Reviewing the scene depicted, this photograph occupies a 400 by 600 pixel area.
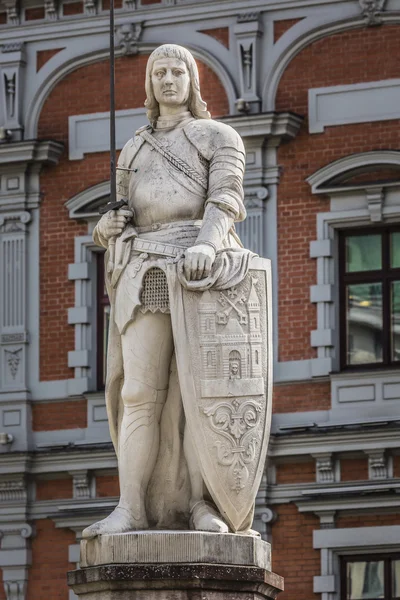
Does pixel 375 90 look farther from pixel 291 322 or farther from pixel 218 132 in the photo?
pixel 218 132

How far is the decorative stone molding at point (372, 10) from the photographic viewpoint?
1073 inches

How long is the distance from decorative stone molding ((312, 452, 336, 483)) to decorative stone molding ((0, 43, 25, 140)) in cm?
499

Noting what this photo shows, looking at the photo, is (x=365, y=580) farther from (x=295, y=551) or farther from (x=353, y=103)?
(x=353, y=103)

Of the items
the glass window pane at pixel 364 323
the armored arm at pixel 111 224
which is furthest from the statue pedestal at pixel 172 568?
the glass window pane at pixel 364 323

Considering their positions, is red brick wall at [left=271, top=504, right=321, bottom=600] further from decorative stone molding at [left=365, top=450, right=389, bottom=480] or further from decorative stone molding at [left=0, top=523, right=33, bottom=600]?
decorative stone molding at [left=0, top=523, right=33, bottom=600]

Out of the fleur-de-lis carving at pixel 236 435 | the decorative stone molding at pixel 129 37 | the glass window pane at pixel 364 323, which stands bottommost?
the fleur-de-lis carving at pixel 236 435

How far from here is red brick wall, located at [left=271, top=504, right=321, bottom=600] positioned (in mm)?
26719

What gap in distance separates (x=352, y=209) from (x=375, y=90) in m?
1.25

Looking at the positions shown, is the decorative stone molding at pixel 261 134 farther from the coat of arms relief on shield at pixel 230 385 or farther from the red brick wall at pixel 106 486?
the coat of arms relief on shield at pixel 230 385

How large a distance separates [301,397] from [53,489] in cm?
300

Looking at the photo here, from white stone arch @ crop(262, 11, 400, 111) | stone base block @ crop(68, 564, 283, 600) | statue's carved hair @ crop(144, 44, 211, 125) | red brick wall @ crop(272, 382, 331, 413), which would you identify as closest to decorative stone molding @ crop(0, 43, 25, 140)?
white stone arch @ crop(262, 11, 400, 111)

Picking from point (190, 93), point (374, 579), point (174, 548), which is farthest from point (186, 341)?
point (374, 579)

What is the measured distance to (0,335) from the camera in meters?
28.6

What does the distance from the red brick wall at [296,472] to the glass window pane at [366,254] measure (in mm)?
2065
